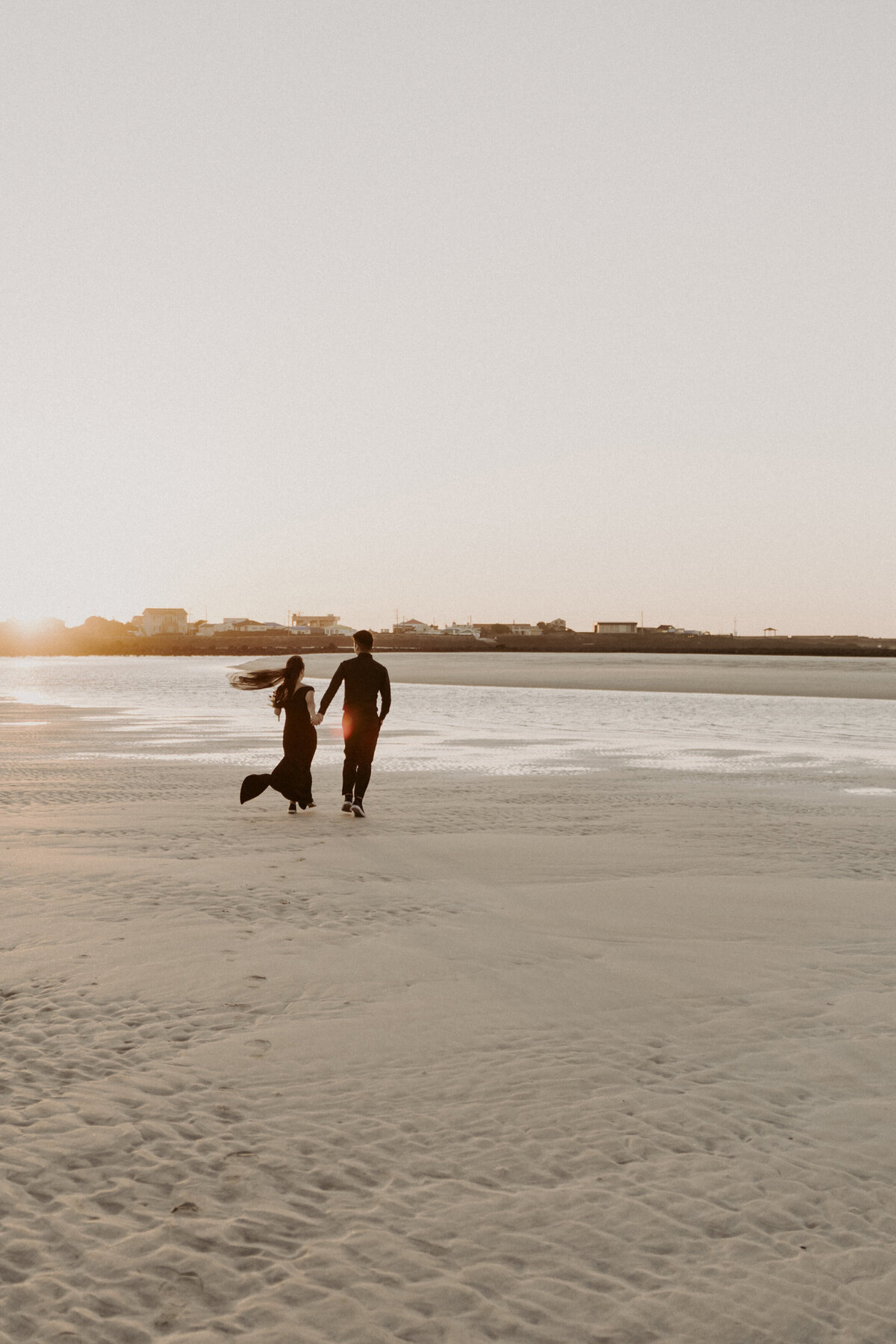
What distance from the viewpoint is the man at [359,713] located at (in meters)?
10.5

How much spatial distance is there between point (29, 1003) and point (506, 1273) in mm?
2902

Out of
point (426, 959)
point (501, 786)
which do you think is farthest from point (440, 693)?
point (426, 959)

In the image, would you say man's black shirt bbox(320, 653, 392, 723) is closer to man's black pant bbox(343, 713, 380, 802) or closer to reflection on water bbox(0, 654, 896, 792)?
man's black pant bbox(343, 713, 380, 802)

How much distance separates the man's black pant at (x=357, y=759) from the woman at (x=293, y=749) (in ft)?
1.20

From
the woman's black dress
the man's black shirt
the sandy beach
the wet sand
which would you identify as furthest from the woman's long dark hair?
the wet sand

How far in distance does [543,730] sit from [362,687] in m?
10.2

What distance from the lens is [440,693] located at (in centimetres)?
3506

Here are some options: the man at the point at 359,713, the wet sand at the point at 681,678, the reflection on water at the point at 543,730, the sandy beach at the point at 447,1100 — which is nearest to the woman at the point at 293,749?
the man at the point at 359,713

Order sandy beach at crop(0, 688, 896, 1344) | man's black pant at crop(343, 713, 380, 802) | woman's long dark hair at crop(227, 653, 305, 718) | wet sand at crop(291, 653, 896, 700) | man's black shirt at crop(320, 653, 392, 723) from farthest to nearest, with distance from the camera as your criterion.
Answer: wet sand at crop(291, 653, 896, 700) → woman's long dark hair at crop(227, 653, 305, 718) → man's black shirt at crop(320, 653, 392, 723) → man's black pant at crop(343, 713, 380, 802) → sandy beach at crop(0, 688, 896, 1344)

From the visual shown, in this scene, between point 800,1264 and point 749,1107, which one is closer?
point 800,1264

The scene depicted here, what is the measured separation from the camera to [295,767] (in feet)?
34.7

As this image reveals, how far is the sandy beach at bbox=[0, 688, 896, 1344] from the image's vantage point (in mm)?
2793

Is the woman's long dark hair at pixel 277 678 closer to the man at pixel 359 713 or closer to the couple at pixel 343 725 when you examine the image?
the couple at pixel 343 725

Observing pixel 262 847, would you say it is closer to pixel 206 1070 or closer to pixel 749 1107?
pixel 206 1070
